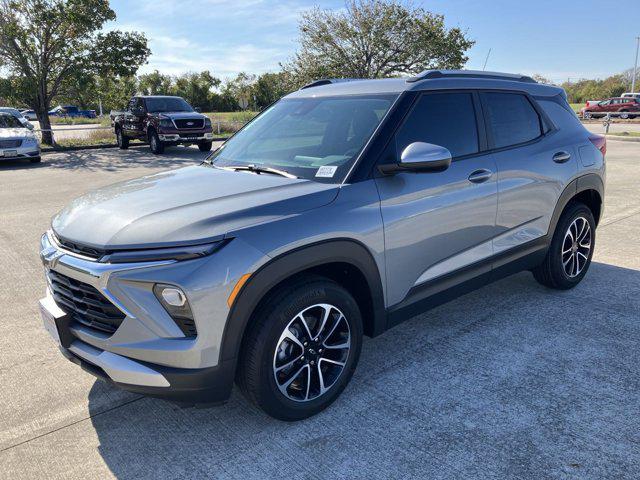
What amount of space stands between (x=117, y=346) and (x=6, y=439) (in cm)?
95

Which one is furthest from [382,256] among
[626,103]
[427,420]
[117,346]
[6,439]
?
[626,103]

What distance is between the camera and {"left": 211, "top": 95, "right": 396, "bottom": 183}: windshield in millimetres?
3145

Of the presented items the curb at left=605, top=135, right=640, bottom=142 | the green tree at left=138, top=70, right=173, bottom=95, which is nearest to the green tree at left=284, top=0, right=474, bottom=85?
the curb at left=605, top=135, right=640, bottom=142

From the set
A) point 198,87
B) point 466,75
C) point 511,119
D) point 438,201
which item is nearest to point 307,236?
point 438,201

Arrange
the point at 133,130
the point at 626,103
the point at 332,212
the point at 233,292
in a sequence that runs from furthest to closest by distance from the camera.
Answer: the point at 626,103 < the point at 133,130 < the point at 332,212 < the point at 233,292

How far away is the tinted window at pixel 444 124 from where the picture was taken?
3271 millimetres

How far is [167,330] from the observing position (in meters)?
2.34

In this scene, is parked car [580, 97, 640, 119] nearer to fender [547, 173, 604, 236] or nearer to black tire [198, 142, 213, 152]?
black tire [198, 142, 213, 152]

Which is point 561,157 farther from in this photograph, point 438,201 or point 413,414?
point 413,414

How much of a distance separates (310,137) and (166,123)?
14.6 metres

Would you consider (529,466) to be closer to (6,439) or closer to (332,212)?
(332,212)

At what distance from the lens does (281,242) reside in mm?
2529

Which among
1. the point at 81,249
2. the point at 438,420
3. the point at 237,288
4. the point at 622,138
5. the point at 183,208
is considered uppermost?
the point at 183,208

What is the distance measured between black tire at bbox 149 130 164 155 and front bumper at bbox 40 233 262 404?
1553 centimetres
